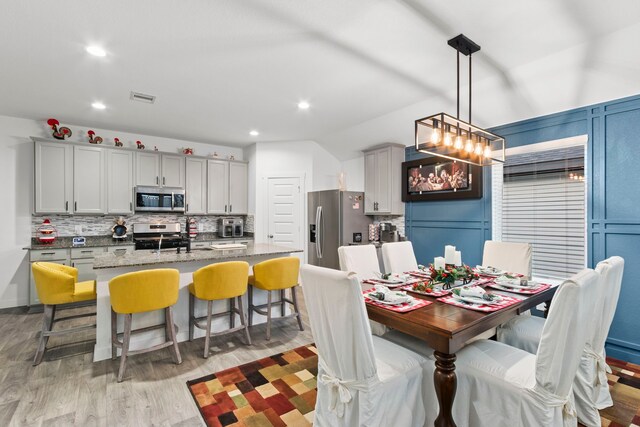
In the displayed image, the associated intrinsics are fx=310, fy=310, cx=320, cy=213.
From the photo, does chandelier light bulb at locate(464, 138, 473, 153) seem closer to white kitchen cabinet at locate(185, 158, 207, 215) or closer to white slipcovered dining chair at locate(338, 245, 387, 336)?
white slipcovered dining chair at locate(338, 245, 387, 336)

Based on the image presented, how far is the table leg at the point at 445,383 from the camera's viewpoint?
1625 mm

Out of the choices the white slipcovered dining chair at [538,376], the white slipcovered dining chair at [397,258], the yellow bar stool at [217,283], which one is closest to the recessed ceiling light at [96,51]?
the yellow bar stool at [217,283]

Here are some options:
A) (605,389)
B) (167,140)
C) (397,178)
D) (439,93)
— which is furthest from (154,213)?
(605,389)

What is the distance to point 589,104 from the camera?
300 centimetres

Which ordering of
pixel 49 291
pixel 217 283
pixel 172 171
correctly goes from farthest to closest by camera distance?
Result: pixel 172 171
pixel 217 283
pixel 49 291

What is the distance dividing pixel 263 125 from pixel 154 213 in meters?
2.45

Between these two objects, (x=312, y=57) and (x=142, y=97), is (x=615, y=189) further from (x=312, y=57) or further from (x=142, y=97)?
(x=142, y=97)

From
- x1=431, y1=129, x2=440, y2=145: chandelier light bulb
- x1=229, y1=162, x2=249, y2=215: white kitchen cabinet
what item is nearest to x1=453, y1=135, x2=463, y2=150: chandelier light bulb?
x1=431, y1=129, x2=440, y2=145: chandelier light bulb

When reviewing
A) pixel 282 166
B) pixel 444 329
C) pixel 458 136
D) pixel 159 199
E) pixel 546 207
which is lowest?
pixel 444 329

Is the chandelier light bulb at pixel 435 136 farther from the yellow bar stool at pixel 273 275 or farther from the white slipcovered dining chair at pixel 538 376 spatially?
the yellow bar stool at pixel 273 275

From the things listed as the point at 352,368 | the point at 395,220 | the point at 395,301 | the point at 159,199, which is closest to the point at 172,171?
the point at 159,199

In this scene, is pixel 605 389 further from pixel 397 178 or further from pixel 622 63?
pixel 397 178

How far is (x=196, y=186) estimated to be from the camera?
18.0 feet

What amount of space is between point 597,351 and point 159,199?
551 cm
